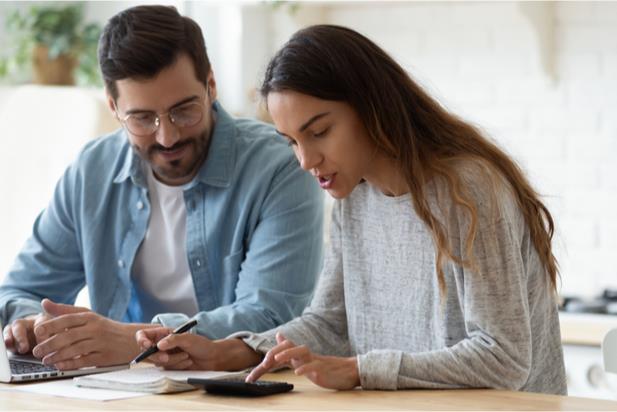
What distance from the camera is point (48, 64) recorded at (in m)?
4.41

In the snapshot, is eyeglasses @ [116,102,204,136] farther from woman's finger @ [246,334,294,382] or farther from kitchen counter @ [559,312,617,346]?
kitchen counter @ [559,312,617,346]

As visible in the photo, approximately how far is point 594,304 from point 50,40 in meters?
2.26

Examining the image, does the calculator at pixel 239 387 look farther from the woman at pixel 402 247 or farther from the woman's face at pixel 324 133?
the woman's face at pixel 324 133

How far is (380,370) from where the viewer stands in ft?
6.49

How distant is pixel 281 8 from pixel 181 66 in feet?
5.83

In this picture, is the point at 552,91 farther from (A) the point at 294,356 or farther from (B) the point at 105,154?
(A) the point at 294,356

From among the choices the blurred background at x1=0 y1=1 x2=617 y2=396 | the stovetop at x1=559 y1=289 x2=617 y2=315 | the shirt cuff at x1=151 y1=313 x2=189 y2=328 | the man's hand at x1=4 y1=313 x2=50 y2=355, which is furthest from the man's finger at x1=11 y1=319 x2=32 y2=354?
the stovetop at x1=559 y1=289 x2=617 y2=315

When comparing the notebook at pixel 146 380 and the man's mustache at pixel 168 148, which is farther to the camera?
the man's mustache at pixel 168 148

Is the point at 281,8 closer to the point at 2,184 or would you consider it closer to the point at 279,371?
the point at 2,184

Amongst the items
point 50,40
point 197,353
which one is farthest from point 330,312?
point 50,40

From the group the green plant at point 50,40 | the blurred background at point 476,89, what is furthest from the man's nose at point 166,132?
the green plant at point 50,40

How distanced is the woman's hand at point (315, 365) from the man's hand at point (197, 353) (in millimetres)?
194

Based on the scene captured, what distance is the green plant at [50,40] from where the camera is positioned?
4.43 m

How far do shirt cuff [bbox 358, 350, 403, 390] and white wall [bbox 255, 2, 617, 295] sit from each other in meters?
1.83
